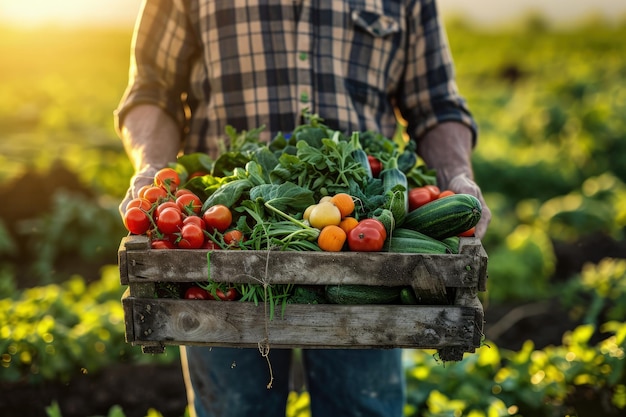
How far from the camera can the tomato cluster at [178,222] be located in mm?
2320

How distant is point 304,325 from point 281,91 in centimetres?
120

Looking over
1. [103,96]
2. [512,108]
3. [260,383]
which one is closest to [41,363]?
[260,383]

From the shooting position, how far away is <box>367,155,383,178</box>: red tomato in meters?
2.80

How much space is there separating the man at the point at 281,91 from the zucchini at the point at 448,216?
468 millimetres

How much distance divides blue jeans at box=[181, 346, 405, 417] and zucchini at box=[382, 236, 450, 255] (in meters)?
0.85

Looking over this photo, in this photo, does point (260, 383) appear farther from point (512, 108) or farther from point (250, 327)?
point (512, 108)

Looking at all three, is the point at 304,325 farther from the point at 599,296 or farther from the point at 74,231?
the point at 74,231

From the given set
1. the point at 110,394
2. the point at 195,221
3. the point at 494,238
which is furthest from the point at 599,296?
the point at 195,221

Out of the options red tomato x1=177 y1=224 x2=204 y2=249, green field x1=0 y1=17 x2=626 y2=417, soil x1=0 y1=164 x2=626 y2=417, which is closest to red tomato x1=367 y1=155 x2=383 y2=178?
red tomato x1=177 y1=224 x2=204 y2=249

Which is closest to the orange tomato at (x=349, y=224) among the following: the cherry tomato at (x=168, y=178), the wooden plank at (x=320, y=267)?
the wooden plank at (x=320, y=267)

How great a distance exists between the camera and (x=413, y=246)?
234cm

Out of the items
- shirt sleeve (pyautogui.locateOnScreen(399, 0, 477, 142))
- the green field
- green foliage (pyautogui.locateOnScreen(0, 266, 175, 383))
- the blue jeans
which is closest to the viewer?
the blue jeans

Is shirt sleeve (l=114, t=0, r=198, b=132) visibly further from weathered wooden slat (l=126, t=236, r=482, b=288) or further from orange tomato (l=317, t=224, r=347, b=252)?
orange tomato (l=317, t=224, r=347, b=252)

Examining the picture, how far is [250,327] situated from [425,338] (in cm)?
59
